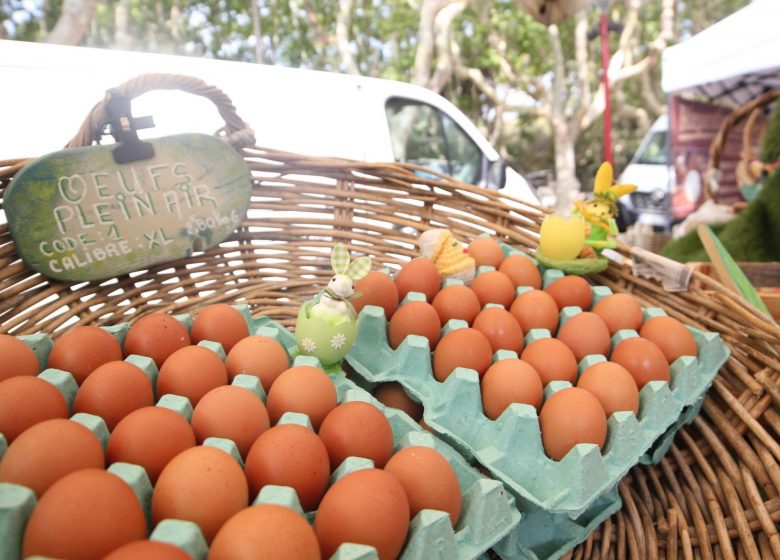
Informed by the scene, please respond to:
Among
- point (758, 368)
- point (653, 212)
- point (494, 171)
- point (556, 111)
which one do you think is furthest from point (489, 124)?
point (758, 368)

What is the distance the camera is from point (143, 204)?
101cm

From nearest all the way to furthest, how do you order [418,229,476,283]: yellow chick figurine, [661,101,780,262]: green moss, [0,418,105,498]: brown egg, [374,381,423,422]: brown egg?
[0,418,105,498]: brown egg < [374,381,423,422]: brown egg < [418,229,476,283]: yellow chick figurine < [661,101,780,262]: green moss

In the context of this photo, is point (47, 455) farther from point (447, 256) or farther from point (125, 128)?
point (447, 256)

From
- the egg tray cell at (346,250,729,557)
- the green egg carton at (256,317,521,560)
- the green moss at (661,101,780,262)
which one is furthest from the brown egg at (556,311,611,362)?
the green moss at (661,101,780,262)

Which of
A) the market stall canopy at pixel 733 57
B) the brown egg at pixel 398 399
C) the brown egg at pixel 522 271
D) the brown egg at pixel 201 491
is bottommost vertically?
the brown egg at pixel 398 399

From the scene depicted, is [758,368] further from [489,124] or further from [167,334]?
[489,124]

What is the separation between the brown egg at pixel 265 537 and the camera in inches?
18.4

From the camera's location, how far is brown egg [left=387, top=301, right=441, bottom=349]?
1.00 metres

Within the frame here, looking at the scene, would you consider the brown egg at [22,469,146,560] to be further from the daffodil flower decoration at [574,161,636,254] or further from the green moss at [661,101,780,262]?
the green moss at [661,101,780,262]

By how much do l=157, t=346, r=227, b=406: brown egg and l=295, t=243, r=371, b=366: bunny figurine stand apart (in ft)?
0.43

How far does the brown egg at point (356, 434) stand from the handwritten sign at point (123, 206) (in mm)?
532

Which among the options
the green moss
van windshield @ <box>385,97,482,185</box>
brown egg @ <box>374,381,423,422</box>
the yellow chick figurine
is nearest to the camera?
brown egg @ <box>374,381,423,422</box>

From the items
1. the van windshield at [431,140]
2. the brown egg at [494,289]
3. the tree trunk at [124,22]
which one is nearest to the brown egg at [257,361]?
the brown egg at [494,289]

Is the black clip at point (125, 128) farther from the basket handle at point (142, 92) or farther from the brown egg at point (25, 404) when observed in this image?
the brown egg at point (25, 404)
